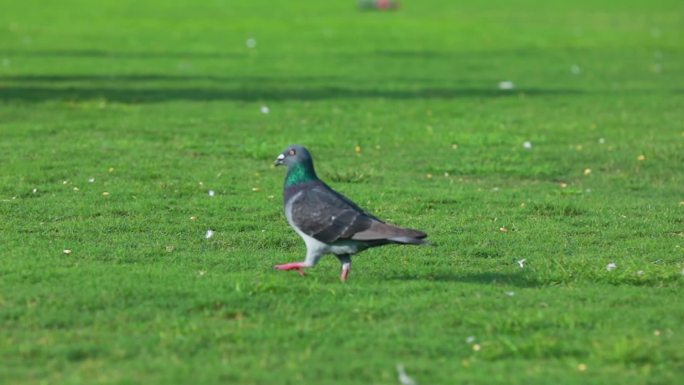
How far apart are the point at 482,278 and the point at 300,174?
1653 mm

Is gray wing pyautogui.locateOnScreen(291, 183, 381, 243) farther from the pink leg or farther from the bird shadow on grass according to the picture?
the bird shadow on grass

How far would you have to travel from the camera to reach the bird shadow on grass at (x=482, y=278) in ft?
33.8

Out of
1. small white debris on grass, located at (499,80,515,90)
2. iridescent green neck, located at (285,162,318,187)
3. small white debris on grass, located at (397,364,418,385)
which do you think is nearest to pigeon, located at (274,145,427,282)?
iridescent green neck, located at (285,162,318,187)

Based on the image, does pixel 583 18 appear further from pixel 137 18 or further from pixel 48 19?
pixel 48 19

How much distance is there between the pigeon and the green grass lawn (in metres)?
0.30

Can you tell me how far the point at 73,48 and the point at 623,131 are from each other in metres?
16.9

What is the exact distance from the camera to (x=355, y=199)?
14039 millimetres

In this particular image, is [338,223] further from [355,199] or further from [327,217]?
[355,199]

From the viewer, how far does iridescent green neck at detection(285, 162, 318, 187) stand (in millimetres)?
10594

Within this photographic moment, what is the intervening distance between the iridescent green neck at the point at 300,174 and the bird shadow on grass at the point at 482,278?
3.43 feet

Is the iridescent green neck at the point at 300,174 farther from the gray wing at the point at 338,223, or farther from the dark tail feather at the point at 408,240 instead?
the dark tail feather at the point at 408,240

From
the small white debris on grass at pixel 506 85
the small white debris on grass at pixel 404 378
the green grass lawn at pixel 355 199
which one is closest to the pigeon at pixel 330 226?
the green grass lawn at pixel 355 199

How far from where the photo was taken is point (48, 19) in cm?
4356

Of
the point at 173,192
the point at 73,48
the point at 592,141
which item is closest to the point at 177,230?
the point at 173,192
